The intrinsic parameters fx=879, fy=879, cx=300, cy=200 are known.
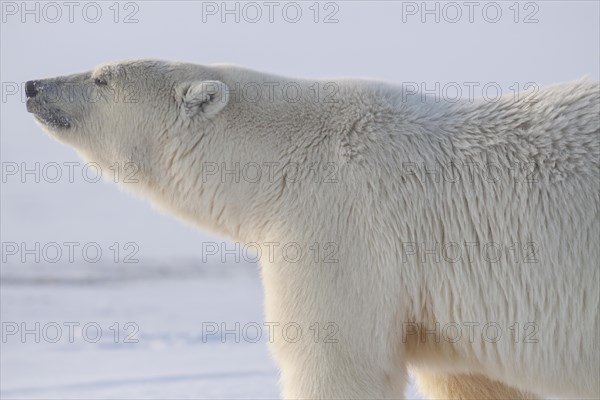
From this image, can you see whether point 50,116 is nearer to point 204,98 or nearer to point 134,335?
point 204,98

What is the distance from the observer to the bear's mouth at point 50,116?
4.62 metres

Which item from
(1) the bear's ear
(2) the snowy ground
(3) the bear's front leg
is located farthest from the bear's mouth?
(2) the snowy ground

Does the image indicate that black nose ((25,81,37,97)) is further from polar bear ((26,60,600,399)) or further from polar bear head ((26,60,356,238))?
polar bear ((26,60,600,399))

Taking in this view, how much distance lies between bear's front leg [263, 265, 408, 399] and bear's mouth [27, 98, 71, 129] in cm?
151

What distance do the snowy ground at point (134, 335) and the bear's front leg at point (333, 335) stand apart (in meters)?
2.84

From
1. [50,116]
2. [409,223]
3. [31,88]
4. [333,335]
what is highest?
[31,88]

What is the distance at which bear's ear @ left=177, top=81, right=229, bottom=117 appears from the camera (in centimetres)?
434

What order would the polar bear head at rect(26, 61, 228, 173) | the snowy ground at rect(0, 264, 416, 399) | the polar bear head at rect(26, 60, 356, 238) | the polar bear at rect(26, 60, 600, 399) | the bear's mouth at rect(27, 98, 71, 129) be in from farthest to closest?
the snowy ground at rect(0, 264, 416, 399), the bear's mouth at rect(27, 98, 71, 129), the polar bear head at rect(26, 61, 228, 173), the polar bear head at rect(26, 60, 356, 238), the polar bear at rect(26, 60, 600, 399)

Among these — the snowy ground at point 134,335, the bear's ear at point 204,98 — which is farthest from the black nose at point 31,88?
the snowy ground at point 134,335

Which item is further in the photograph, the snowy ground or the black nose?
the snowy ground

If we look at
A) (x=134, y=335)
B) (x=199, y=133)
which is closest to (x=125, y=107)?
(x=199, y=133)

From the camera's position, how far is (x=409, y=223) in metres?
4.05

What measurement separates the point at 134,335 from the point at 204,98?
229 inches

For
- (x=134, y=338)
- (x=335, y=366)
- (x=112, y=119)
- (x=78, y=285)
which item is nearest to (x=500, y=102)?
(x=335, y=366)
